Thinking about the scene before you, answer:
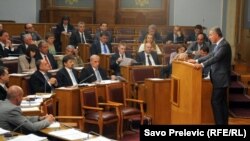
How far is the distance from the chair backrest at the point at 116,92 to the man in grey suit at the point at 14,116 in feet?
8.34

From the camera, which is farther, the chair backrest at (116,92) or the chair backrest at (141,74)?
the chair backrest at (141,74)

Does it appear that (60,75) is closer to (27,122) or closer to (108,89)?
(108,89)

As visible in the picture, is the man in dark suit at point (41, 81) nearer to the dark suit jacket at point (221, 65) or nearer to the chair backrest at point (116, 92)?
the chair backrest at point (116, 92)

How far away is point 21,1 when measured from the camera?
14.5 m

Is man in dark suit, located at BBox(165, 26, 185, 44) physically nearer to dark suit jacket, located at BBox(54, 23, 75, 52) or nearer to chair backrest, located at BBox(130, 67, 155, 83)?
dark suit jacket, located at BBox(54, 23, 75, 52)

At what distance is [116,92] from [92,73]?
705 mm

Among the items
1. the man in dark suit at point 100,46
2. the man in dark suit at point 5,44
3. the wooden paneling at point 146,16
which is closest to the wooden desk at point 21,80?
the man in dark suit at point 5,44

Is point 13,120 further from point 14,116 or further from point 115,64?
point 115,64

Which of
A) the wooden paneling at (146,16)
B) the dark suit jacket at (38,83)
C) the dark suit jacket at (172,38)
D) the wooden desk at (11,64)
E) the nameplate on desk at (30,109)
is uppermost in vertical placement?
the wooden paneling at (146,16)

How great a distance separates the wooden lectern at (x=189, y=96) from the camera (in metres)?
6.54

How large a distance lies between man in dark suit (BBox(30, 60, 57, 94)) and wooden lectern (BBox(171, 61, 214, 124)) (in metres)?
1.84

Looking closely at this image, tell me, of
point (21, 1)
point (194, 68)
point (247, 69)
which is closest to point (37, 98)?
point (194, 68)

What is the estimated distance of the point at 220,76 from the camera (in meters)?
6.67

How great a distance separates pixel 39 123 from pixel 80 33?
6492mm
